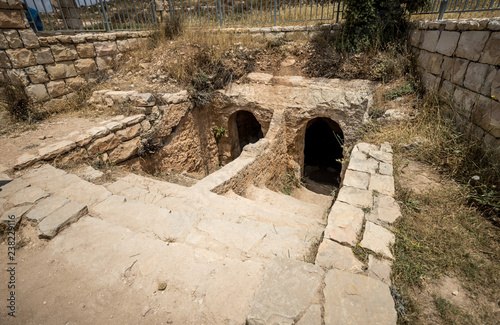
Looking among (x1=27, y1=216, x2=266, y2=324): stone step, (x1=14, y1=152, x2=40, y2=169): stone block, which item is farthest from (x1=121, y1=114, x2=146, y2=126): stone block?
(x1=27, y1=216, x2=266, y2=324): stone step

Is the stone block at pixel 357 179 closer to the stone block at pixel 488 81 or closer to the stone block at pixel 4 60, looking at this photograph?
the stone block at pixel 488 81

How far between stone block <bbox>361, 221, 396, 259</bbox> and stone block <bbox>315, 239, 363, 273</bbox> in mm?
208

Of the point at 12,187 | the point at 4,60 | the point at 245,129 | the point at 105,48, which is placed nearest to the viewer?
the point at 12,187

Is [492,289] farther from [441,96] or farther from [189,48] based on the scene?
[189,48]

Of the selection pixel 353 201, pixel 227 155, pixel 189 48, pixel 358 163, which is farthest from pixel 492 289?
pixel 189 48

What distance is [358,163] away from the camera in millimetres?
3893

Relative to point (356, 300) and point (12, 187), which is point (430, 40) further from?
point (12, 187)

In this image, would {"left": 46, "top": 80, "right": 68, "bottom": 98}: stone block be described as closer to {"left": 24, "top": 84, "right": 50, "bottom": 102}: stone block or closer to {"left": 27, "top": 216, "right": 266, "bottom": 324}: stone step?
{"left": 24, "top": 84, "right": 50, "bottom": 102}: stone block

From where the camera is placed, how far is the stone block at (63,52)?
561cm

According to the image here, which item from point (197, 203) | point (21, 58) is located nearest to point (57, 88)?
point (21, 58)

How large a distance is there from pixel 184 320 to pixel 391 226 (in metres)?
2.20

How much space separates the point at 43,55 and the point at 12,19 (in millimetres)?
749

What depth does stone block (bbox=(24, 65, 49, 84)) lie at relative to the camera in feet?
17.3

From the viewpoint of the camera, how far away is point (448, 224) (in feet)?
8.70
